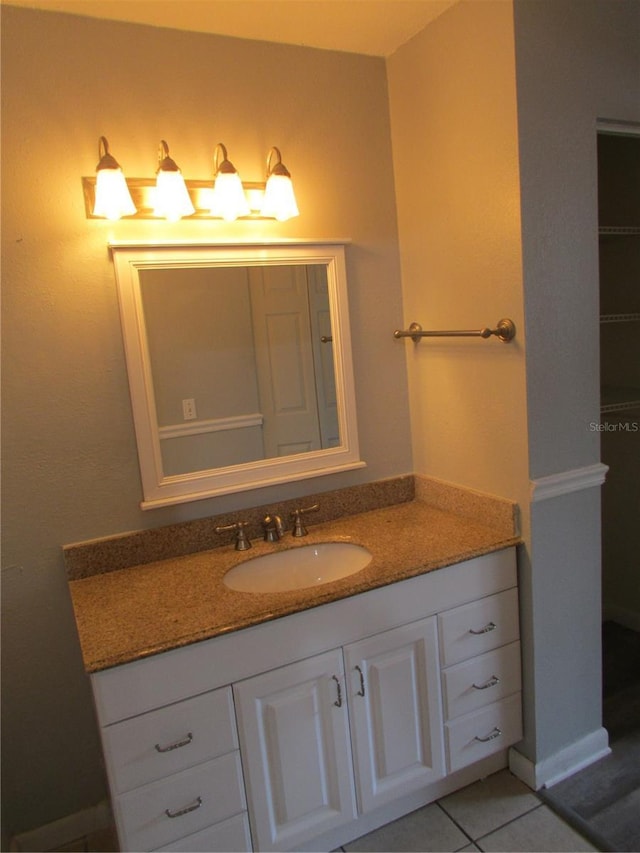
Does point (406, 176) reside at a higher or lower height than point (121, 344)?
higher

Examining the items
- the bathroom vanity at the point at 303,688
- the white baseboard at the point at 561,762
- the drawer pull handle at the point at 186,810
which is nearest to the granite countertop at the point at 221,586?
the bathroom vanity at the point at 303,688

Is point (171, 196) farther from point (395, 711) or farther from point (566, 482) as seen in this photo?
point (395, 711)

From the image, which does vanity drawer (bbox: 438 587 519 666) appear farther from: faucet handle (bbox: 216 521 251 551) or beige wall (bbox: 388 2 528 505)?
faucet handle (bbox: 216 521 251 551)

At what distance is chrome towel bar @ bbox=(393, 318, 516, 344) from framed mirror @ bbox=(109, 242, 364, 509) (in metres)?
0.22

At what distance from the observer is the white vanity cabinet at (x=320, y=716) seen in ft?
4.29

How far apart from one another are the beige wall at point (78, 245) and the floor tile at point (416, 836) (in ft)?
2.73

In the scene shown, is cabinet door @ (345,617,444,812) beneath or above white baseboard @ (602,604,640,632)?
above

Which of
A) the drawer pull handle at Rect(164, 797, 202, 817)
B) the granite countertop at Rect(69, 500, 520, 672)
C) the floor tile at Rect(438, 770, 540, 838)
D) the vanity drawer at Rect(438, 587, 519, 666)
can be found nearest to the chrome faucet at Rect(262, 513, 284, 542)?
the granite countertop at Rect(69, 500, 520, 672)

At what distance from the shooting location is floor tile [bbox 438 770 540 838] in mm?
1680

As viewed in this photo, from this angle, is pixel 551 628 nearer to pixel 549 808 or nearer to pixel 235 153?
pixel 549 808

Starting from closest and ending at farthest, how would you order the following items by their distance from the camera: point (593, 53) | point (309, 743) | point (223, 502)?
point (309, 743)
point (593, 53)
point (223, 502)

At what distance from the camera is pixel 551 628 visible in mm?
1744

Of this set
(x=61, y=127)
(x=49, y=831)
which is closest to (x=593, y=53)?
(x=61, y=127)

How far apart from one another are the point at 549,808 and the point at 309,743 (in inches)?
31.3
